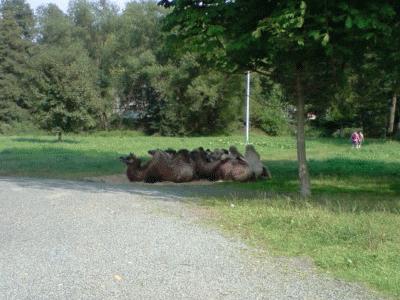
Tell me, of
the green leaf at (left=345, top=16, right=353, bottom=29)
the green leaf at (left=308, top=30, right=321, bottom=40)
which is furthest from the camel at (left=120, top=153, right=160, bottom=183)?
the green leaf at (left=345, top=16, right=353, bottom=29)


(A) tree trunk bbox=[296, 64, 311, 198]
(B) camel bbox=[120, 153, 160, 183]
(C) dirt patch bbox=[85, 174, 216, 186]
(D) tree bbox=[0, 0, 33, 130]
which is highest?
(D) tree bbox=[0, 0, 33, 130]

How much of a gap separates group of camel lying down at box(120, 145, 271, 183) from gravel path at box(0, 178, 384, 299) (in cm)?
619

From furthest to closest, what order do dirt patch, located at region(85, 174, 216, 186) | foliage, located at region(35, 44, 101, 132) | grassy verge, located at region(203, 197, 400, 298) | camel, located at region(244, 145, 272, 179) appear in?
foliage, located at region(35, 44, 101, 132) → camel, located at region(244, 145, 272, 179) → dirt patch, located at region(85, 174, 216, 186) → grassy verge, located at region(203, 197, 400, 298)

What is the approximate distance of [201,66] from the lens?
13805mm

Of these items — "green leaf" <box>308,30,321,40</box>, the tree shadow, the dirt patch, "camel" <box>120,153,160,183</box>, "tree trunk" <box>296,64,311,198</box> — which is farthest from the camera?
"camel" <box>120,153,160,183</box>

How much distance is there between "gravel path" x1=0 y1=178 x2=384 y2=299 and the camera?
507 cm

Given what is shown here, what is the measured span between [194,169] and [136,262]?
33.4ft

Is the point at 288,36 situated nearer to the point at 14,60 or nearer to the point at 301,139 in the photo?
the point at 301,139

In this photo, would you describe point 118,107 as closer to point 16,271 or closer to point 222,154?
point 222,154

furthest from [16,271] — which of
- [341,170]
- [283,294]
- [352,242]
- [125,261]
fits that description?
[341,170]

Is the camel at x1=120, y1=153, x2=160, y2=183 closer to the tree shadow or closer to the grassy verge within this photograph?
the tree shadow

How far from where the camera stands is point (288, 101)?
13172 mm

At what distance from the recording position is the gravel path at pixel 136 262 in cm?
507

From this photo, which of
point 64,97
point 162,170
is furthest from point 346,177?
point 64,97
